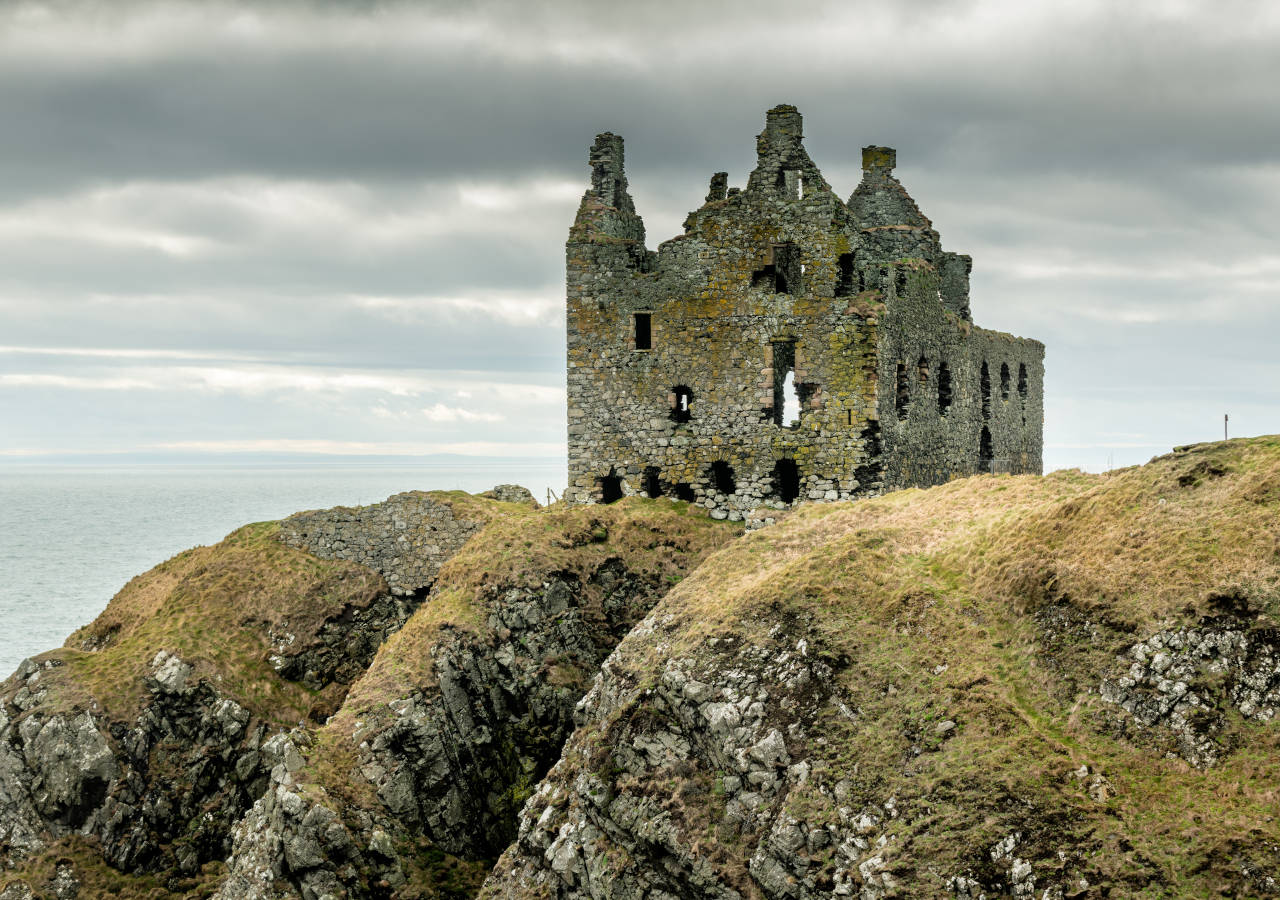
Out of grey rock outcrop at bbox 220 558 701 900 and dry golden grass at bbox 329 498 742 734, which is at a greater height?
dry golden grass at bbox 329 498 742 734

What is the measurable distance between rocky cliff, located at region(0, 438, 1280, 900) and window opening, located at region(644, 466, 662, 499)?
134cm

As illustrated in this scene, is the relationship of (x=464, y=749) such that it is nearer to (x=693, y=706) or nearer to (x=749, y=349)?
(x=693, y=706)

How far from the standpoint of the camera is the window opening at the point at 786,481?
37.5 m

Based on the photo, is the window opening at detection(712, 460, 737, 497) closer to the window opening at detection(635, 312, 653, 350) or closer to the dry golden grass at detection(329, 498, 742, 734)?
the dry golden grass at detection(329, 498, 742, 734)

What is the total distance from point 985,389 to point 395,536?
2747 centimetres

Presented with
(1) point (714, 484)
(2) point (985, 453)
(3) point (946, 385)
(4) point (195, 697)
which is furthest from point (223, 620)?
(2) point (985, 453)

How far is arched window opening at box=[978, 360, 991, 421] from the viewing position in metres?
49.2

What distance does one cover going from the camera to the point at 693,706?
23062mm

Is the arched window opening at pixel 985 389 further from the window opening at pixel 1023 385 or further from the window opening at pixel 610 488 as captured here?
the window opening at pixel 610 488

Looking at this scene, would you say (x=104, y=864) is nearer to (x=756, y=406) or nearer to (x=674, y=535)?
(x=674, y=535)

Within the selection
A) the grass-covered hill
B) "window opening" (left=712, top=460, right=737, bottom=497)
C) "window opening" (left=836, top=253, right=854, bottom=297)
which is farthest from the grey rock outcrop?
"window opening" (left=836, top=253, right=854, bottom=297)

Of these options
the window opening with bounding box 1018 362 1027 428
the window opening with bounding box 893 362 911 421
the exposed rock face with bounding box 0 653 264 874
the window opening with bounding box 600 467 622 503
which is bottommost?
the exposed rock face with bounding box 0 653 264 874

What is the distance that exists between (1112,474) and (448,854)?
19284 mm

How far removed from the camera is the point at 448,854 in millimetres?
27953
